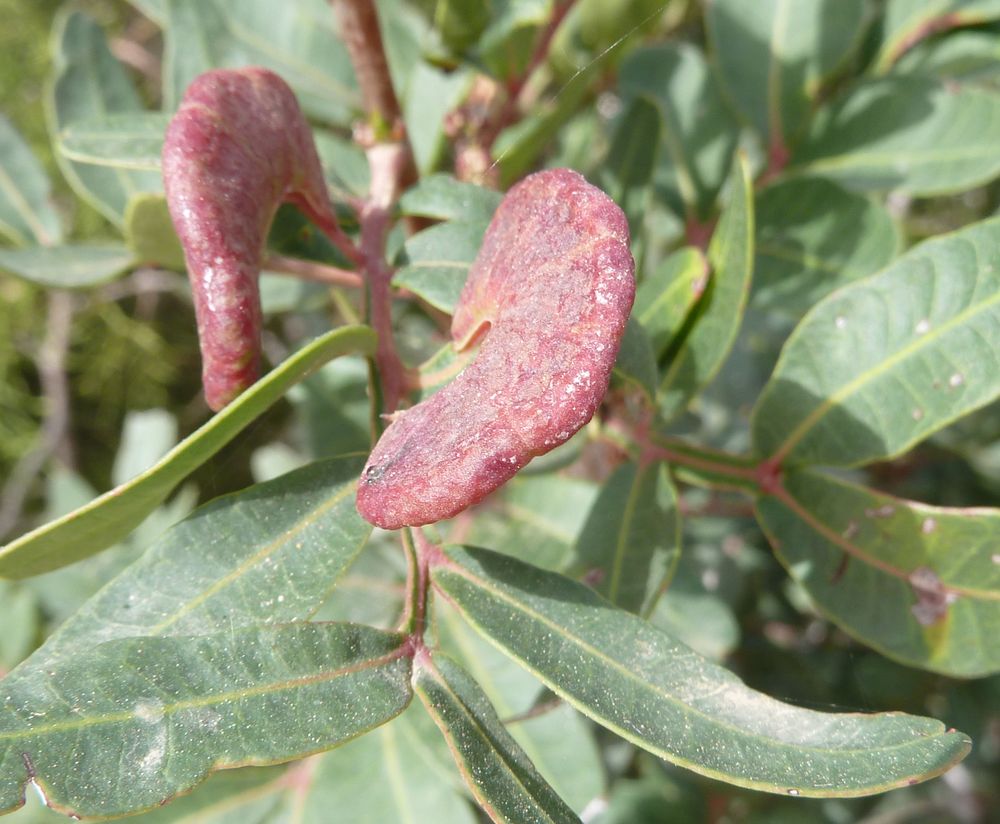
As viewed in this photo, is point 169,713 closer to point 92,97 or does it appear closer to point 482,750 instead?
point 482,750

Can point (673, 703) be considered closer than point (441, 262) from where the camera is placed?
Yes

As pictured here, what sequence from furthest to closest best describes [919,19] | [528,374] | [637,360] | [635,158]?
1. [919,19]
2. [635,158]
3. [637,360]
4. [528,374]

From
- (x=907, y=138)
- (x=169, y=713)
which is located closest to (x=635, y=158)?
(x=907, y=138)

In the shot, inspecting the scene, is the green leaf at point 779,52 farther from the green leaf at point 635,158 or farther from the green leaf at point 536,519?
the green leaf at point 536,519

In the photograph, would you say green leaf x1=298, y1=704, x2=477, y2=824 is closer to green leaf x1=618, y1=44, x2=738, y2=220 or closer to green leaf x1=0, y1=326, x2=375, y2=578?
green leaf x1=0, y1=326, x2=375, y2=578

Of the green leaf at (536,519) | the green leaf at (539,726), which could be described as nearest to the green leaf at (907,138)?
the green leaf at (536,519)

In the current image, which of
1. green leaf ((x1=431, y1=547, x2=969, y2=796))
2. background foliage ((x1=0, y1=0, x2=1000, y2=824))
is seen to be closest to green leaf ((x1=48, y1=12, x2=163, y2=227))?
background foliage ((x1=0, y1=0, x2=1000, y2=824))

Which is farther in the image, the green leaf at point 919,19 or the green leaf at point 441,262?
the green leaf at point 919,19
